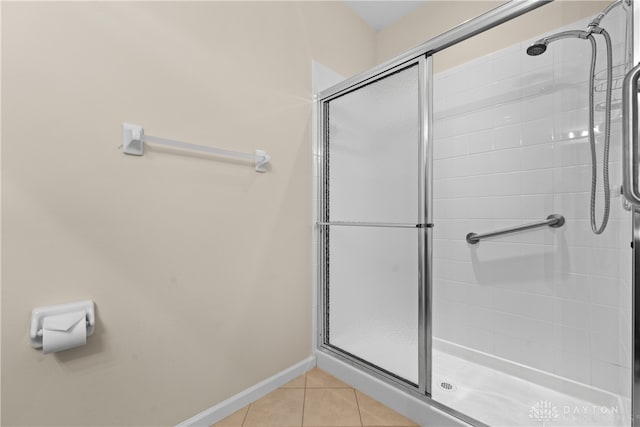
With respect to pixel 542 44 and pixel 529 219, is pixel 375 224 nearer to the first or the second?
pixel 529 219

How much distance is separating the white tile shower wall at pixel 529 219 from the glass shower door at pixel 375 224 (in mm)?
618

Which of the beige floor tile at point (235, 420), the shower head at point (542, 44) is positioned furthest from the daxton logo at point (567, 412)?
the shower head at point (542, 44)

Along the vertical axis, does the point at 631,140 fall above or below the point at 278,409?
above

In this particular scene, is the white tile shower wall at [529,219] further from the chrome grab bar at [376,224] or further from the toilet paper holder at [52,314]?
the toilet paper holder at [52,314]

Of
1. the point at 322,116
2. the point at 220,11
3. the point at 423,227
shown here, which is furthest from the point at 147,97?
the point at 423,227

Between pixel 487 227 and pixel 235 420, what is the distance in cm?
152

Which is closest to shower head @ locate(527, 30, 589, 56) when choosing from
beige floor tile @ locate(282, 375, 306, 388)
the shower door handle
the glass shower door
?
the glass shower door

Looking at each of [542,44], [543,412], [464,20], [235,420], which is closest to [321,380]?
[235,420]

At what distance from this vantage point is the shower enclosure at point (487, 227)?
1.19 metres

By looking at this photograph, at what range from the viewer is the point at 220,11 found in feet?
3.94

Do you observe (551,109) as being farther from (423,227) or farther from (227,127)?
(227,127)

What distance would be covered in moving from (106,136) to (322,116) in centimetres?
100

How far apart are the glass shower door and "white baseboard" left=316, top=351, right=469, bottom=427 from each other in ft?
0.19

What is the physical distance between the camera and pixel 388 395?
1260mm
